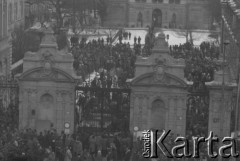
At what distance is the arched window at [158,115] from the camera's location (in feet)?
134

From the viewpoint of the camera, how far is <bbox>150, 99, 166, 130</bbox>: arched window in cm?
4088

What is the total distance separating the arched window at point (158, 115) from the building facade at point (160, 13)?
58.8 m

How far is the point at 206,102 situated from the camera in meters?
40.9

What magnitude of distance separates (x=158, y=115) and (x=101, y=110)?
9.54ft

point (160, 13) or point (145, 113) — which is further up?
point (160, 13)

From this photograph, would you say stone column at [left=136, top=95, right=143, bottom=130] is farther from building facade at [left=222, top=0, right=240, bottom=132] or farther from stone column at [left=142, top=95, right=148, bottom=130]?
building facade at [left=222, top=0, right=240, bottom=132]

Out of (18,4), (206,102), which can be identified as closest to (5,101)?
(206,102)

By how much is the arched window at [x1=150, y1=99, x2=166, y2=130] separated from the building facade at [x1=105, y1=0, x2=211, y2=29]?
2314 inches

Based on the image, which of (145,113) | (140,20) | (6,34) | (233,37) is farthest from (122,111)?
(140,20)

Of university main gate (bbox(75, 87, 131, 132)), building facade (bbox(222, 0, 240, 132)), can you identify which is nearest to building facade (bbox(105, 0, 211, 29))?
building facade (bbox(222, 0, 240, 132))

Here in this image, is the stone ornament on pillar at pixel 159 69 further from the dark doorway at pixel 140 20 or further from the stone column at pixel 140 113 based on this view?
the dark doorway at pixel 140 20

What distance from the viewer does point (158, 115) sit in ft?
134

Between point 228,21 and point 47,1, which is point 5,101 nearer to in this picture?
point 228,21

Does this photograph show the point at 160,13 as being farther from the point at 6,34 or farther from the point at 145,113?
the point at 145,113
